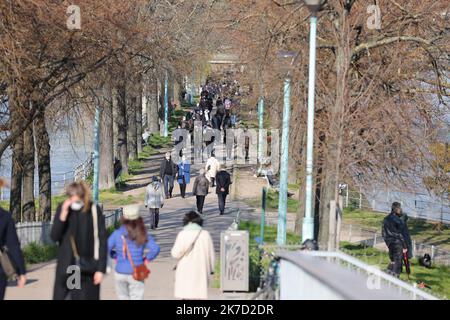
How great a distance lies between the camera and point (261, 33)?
92.8ft

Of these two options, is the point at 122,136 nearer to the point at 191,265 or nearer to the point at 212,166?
the point at 212,166

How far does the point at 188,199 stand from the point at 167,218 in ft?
18.0

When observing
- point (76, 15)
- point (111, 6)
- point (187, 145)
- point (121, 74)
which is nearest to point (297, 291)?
point (76, 15)

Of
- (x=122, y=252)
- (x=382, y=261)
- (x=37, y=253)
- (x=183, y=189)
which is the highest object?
(x=183, y=189)

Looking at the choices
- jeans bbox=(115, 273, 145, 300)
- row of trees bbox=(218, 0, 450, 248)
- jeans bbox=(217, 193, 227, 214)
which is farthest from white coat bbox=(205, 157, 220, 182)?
jeans bbox=(115, 273, 145, 300)

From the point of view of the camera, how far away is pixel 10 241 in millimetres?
11000

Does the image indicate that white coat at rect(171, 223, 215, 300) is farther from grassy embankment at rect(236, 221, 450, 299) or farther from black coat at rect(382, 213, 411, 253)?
grassy embankment at rect(236, 221, 450, 299)

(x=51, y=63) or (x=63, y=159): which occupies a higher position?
(x=51, y=63)

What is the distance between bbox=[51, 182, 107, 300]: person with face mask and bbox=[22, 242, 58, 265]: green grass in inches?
348

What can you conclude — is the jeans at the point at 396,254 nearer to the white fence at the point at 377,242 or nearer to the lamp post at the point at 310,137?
the lamp post at the point at 310,137

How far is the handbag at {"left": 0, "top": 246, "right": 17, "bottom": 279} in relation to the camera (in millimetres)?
10898

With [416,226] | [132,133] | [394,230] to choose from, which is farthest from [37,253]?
[132,133]

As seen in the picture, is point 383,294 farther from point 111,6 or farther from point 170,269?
point 111,6

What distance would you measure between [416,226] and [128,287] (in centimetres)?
3114
